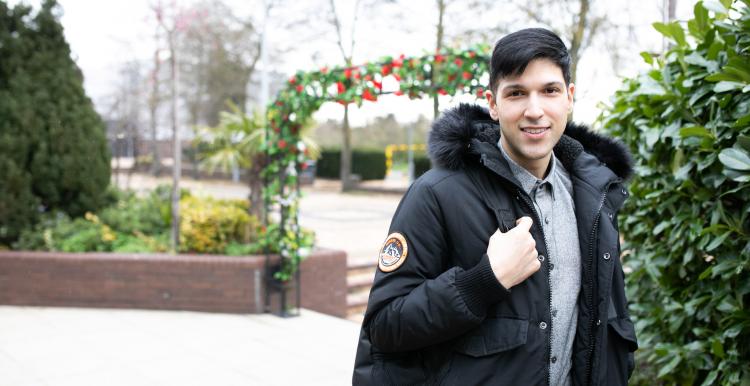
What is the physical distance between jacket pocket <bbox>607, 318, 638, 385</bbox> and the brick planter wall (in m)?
5.18

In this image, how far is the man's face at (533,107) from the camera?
162 centimetres

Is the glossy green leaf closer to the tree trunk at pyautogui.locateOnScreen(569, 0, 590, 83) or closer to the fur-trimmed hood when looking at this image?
the fur-trimmed hood

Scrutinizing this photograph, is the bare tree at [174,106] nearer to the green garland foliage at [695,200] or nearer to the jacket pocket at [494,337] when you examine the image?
the green garland foliage at [695,200]

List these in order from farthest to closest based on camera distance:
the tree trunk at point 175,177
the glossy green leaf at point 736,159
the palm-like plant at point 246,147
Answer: the palm-like plant at point 246,147, the tree trunk at point 175,177, the glossy green leaf at point 736,159

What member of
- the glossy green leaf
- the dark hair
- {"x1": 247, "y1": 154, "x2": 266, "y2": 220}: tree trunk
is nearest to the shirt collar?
the dark hair

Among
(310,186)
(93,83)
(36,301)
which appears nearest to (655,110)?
(36,301)

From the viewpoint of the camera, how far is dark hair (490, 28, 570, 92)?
1.59 m

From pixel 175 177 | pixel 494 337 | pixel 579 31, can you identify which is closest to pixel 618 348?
pixel 494 337

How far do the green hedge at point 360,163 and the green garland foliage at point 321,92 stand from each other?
64.0ft

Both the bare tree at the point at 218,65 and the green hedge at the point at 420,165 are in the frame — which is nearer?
the green hedge at the point at 420,165

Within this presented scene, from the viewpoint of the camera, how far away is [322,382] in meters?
4.81

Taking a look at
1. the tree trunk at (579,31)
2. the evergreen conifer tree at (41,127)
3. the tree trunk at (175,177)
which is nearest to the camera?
the tree trunk at (175,177)

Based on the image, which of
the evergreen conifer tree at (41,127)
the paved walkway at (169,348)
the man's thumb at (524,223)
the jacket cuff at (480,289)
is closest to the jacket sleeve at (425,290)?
the jacket cuff at (480,289)

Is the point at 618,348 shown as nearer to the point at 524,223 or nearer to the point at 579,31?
the point at 524,223
